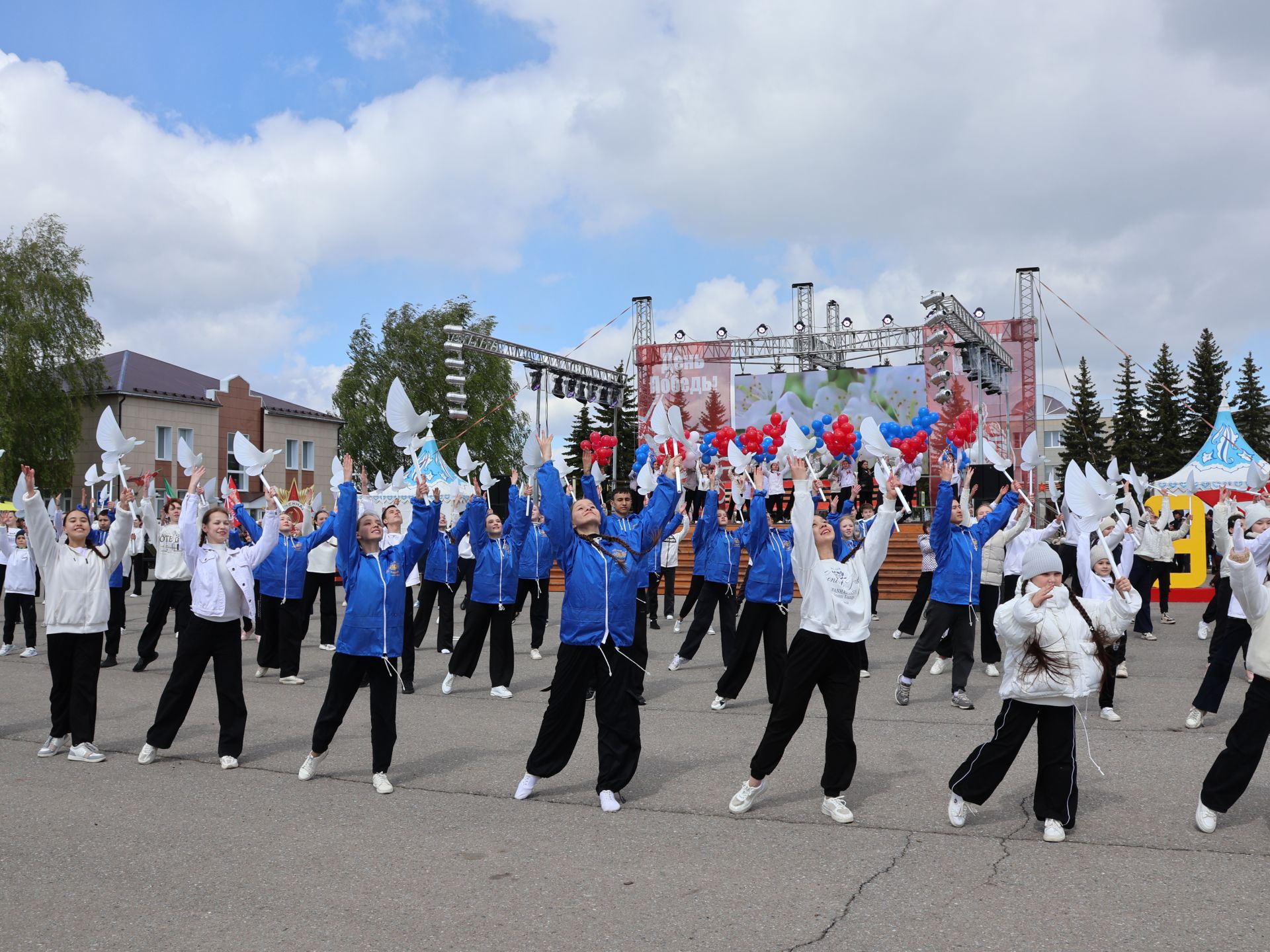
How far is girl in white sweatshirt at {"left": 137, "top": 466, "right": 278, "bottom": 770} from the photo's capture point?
284 inches

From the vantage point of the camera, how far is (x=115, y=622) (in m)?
13.3

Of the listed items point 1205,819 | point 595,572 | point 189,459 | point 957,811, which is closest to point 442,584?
point 189,459

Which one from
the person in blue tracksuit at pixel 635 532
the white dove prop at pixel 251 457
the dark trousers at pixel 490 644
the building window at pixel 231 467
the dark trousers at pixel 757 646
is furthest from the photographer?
the building window at pixel 231 467

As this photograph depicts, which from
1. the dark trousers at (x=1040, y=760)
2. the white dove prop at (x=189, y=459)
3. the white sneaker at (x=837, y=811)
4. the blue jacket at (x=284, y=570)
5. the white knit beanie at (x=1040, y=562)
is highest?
the white dove prop at (x=189, y=459)

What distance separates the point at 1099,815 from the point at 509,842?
10.2ft

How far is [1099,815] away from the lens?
18.5ft

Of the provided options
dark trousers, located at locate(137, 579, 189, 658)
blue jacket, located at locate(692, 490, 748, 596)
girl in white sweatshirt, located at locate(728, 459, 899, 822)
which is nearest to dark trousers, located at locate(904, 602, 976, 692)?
blue jacket, located at locate(692, 490, 748, 596)

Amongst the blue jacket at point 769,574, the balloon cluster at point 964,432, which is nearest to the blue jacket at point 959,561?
the blue jacket at point 769,574

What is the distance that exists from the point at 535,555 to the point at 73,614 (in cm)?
509

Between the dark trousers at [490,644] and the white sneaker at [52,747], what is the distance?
345 cm

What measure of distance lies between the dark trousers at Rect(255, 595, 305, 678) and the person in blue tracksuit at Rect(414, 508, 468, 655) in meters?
1.36

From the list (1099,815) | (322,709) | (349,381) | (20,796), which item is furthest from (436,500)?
(349,381)

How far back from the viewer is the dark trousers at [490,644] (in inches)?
393

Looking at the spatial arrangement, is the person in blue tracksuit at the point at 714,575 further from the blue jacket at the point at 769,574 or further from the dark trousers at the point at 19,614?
the dark trousers at the point at 19,614
